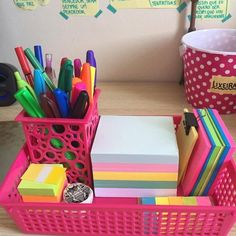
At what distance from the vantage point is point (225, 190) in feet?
1.32

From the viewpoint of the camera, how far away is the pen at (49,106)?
1.22 feet

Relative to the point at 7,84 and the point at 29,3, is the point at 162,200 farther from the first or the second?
the point at 29,3

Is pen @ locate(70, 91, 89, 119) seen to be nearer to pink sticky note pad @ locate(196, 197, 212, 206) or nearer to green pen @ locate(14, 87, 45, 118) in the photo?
green pen @ locate(14, 87, 45, 118)

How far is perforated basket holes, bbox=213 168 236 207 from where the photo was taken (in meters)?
0.38

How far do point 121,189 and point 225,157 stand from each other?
0.15 m

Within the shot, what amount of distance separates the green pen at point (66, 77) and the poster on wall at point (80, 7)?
12.9 inches

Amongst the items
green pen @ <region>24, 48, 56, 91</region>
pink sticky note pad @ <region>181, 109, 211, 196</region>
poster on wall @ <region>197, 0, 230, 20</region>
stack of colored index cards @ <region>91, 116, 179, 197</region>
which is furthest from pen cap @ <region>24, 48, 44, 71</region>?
poster on wall @ <region>197, 0, 230, 20</region>

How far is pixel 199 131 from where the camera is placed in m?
0.39

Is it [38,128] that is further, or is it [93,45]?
[93,45]

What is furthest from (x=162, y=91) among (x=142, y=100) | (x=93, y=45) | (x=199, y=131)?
Answer: (x=199, y=131)

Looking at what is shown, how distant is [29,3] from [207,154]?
55cm

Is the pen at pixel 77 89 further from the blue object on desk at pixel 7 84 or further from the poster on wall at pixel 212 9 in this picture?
the poster on wall at pixel 212 9

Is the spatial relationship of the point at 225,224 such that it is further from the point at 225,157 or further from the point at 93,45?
the point at 93,45

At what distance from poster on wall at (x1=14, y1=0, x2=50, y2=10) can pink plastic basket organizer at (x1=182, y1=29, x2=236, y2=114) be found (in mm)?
341
